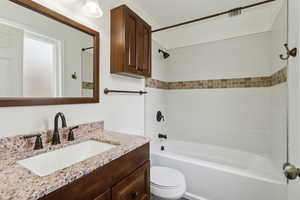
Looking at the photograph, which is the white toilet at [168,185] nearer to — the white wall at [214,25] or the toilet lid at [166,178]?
the toilet lid at [166,178]

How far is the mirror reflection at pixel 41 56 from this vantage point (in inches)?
32.3

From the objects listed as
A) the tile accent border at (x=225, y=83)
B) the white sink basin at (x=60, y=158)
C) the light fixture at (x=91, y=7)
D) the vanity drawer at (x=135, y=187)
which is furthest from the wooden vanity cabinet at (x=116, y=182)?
the tile accent border at (x=225, y=83)

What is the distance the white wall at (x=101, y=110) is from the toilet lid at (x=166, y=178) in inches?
21.7

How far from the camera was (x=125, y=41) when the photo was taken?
140 cm

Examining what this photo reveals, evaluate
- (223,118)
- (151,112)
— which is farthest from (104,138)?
(223,118)

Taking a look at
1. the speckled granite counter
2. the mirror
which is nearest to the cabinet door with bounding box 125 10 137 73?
the mirror

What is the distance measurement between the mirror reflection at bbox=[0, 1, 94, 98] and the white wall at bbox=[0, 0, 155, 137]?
103mm

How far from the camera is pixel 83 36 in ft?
4.04

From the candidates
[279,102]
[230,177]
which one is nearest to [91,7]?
[230,177]

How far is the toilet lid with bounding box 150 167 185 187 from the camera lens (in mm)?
1396

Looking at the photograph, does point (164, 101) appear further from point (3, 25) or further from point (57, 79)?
point (3, 25)

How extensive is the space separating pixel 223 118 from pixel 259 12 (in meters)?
1.60

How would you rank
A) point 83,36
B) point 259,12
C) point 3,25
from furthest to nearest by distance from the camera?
point 259,12 → point 83,36 → point 3,25

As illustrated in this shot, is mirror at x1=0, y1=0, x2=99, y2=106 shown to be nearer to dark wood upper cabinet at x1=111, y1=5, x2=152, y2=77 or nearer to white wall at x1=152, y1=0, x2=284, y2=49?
dark wood upper cabinet at x1=111, y1=5, x2=152, y2=77
